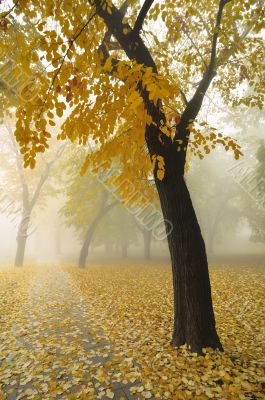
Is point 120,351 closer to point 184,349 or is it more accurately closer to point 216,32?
point 184,349

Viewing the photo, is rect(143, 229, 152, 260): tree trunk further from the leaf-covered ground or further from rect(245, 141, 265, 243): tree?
the leaf-covered ground

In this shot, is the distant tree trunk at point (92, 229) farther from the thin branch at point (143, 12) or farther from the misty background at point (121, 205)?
the thin branch at point (143, 12)

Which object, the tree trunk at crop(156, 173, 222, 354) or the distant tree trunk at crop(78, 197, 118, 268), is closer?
the tree trunk at crop(156, 173, 222, 354)

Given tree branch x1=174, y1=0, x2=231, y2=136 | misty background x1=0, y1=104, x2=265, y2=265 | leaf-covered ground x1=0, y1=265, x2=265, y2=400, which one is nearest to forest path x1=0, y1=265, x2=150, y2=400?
leaf-covered ground x1=0, y1=265, x2=265, y2=400

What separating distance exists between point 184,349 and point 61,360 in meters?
2.16

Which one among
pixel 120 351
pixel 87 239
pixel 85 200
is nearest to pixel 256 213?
pixel 85 200

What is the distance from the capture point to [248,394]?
3818mm

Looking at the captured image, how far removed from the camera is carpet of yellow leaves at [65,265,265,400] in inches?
159

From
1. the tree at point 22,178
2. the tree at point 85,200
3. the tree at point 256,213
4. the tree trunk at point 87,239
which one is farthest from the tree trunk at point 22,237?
the tree at point 256,213

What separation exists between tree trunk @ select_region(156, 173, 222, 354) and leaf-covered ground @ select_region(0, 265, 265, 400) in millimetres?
323

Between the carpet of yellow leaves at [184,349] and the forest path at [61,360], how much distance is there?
0.32 m

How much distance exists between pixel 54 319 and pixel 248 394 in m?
5.25

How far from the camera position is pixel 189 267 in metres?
5.01

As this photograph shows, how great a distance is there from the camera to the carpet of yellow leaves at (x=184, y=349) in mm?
4031
